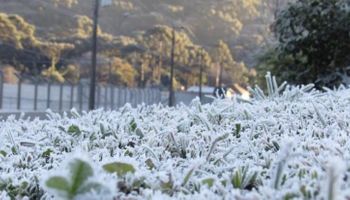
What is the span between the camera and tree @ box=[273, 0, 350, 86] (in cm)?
1252

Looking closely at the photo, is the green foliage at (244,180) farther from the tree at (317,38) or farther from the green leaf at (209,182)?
the tree at (317,38)

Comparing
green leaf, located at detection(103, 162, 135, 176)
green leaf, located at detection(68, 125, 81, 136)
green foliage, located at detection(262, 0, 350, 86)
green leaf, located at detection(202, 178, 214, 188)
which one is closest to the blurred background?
green foliage, located at detection(262, 0, 350, 86)

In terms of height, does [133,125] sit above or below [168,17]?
below

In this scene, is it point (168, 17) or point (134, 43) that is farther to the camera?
point (168, 17)

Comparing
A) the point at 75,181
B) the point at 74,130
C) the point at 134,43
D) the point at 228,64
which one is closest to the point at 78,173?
the point at 75,181

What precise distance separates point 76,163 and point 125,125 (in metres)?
2.03

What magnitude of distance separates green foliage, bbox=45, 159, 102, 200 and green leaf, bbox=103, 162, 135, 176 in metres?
0.46

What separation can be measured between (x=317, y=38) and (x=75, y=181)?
1177 cm

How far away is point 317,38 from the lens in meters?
12.7

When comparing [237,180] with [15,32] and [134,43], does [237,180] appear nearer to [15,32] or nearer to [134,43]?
[15,32]

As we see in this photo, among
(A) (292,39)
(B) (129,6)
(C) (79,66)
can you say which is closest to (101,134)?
(A) (292,39)

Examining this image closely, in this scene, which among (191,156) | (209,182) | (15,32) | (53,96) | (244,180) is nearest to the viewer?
(209,182)

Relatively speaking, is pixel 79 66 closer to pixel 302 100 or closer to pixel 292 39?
pixel 292 39

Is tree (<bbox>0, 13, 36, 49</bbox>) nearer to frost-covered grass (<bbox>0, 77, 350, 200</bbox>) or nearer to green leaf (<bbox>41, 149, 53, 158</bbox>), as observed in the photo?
frost-covered grass (<bbox>0, 77, 350, 200</bbox>)
